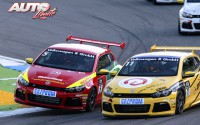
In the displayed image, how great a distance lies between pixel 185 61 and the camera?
17984mm

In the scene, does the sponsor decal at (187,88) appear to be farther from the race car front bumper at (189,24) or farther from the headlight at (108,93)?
the race car front bumper at (189,24)

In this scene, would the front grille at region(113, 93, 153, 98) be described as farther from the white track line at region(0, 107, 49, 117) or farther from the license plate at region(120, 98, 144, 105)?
the white track line at region(0, 107, 49, 117)

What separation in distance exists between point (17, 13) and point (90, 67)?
1583cm

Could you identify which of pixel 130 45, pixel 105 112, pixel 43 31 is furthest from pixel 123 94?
pixel 43 31

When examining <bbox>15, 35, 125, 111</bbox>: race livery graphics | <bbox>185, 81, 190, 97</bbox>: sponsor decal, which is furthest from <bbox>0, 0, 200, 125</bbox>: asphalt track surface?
<bbox>185, 81, 190, 97</bbox>: sponsor decal

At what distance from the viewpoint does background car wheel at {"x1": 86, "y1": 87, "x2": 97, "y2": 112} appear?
18156 mm

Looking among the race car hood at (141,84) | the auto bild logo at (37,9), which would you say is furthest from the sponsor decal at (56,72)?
the auto bild logo at (37,9)

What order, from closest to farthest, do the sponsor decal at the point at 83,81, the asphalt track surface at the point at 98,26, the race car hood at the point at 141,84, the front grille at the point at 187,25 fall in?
the race car hood at the point at 141,84 < the sponsor decal at the point at 83,81 < the asphalt track surface at the point at 98,26 < the front grille at the point at 187,25

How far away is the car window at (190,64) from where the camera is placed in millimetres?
17850

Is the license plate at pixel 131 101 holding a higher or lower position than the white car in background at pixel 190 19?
lower

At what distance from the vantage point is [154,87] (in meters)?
16.5

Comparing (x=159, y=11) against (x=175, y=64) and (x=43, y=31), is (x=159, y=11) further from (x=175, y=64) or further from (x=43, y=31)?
(x=175, y=64)

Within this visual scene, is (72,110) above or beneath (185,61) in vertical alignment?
beneath

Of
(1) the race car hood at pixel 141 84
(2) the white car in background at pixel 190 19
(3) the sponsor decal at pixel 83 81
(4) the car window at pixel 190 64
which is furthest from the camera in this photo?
(2) the white car in background at pixel 190 19
